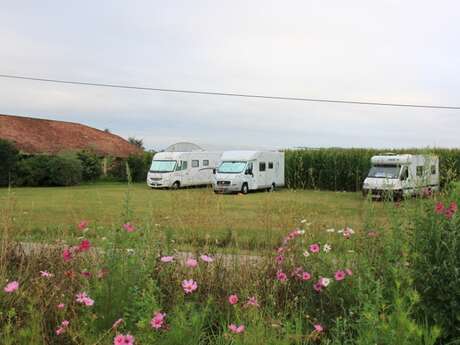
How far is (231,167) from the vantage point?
25.9m

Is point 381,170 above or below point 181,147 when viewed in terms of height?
below

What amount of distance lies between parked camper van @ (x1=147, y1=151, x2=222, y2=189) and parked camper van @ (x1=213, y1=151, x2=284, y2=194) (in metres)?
2.26

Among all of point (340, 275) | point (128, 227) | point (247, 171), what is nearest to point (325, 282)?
point (340, 275)

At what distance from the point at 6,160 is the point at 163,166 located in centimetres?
887

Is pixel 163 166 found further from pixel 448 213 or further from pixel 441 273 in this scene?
pixel 441 273

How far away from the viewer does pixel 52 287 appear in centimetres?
342

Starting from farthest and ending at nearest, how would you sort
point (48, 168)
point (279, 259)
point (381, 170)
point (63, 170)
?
point (63, 170) → point (48, 168) → point (381, 170) → point (279, 259)

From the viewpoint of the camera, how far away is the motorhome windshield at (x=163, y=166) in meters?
28.4

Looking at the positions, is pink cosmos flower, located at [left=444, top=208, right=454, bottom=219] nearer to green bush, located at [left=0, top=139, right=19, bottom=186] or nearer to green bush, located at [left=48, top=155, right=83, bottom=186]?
green bush, located at [left=0, top=139, right=19, bottom=186]

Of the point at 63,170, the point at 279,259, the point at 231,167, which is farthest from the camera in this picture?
the point at 63,170

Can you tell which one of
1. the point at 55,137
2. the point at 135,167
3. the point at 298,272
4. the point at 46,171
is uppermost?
the point at 55,137

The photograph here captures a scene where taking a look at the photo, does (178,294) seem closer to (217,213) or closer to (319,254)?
(319,254)

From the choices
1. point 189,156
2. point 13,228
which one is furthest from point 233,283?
A: point 189,156

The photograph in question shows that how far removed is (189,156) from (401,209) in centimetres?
2569
